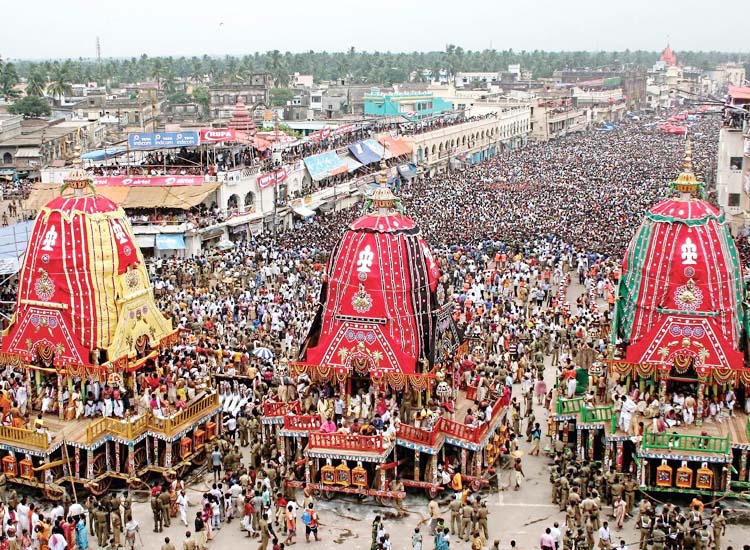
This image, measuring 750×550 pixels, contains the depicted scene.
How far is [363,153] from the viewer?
220 feet

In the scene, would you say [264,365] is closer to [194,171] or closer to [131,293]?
[131,293]

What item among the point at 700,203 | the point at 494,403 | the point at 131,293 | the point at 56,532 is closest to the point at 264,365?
the point at 131,293

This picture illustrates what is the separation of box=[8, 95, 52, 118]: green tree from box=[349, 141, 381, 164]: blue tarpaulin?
4183 centimetres

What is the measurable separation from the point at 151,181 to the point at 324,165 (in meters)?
14.9

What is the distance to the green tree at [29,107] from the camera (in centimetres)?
9512

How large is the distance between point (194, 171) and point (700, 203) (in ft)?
106

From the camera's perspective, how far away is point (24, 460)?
21578 millimetres

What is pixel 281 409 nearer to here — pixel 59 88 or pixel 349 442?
pixel 349 442

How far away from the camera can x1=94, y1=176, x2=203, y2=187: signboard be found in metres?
47.7

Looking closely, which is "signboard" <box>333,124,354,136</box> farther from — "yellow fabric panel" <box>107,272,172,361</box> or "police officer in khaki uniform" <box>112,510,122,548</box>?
"police officer in khaki uniform" <box>112,510,122,548</box>

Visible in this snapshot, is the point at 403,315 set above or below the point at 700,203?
below

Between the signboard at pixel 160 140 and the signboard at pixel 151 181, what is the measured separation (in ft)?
7.14

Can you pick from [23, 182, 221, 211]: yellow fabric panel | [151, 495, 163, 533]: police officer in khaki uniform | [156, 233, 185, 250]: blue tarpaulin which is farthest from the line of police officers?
[23, 182, 221, 211]: yellow fabric panel

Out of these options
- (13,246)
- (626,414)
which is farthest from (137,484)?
(13,246)
